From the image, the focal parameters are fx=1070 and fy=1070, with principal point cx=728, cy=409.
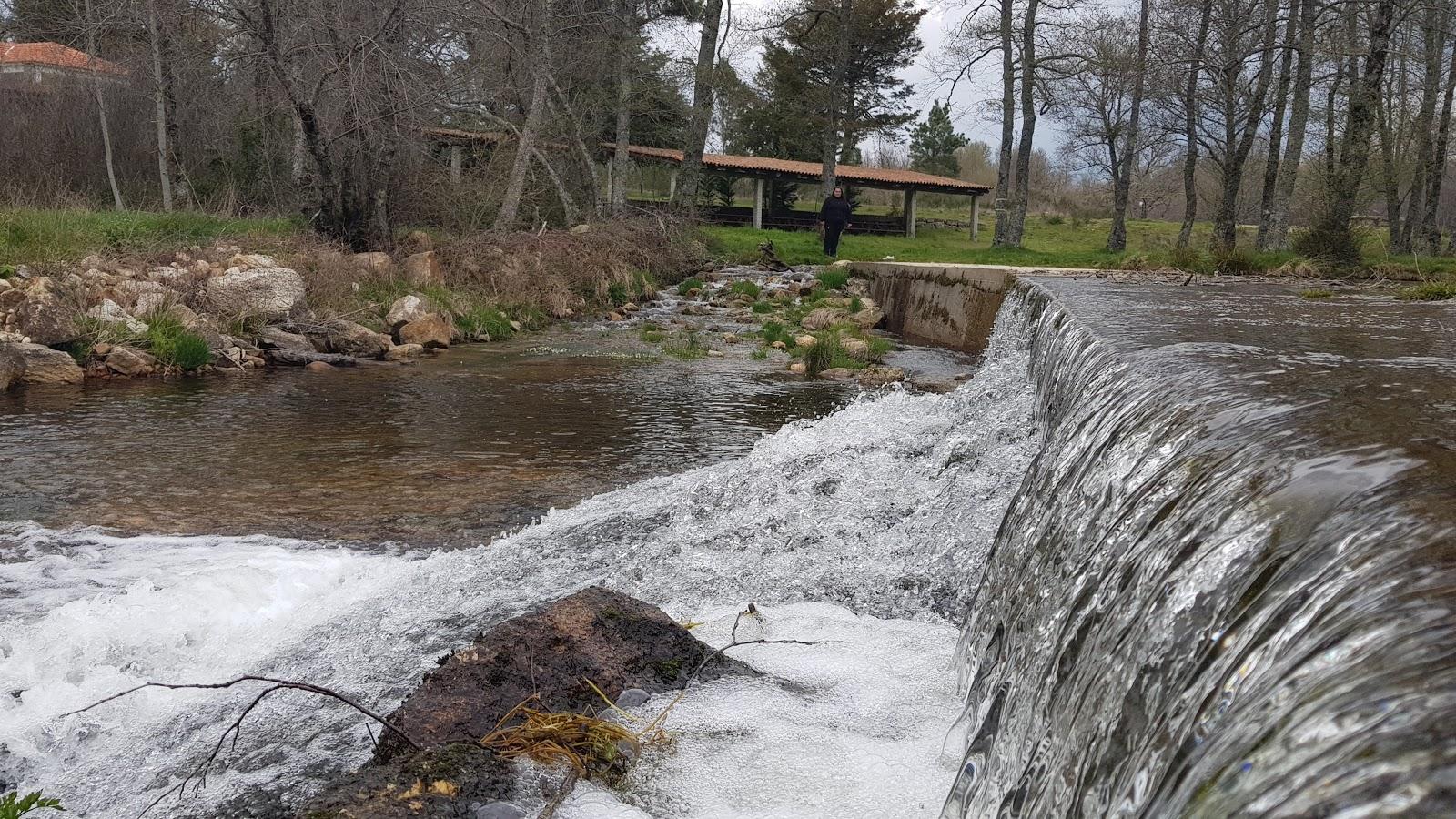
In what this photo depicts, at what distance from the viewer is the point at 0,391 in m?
9.91

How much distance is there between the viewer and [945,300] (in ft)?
48.9

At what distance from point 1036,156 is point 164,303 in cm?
6183

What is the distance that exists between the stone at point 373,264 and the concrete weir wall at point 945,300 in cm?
790

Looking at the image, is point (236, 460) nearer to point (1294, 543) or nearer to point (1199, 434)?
point (1199, 434)

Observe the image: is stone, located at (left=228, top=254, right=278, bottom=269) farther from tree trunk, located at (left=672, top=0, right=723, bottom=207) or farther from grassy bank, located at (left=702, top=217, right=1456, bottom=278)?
tree trunk, located at (left=672, top=0, right=723, bottom=207)

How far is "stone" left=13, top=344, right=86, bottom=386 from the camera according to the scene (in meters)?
10.4

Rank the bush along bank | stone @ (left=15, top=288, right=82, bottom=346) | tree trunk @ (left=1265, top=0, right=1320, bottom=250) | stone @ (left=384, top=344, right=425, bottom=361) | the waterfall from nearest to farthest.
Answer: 1. the waterfall
2. stone @ (left=15, top=288, right=82, bottom=346)
3. the bush along bank
4. stone @ (left=384, top=344, right=425, bottom=361)
5. tree trunk @ (left=1265, top=0, right=1320, bottom=250)

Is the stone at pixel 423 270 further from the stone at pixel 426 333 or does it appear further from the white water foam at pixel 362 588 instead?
the white water foam at pixel 362 588

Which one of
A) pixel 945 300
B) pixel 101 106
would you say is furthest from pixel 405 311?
pixel 101 106

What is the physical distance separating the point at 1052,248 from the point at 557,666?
39525 mm

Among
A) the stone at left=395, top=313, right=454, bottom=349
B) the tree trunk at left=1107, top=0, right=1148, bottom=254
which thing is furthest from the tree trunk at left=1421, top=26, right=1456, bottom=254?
the stone at left=395, top=313, right=454, bottom=349

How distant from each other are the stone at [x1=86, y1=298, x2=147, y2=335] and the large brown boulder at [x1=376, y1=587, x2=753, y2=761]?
10073mm

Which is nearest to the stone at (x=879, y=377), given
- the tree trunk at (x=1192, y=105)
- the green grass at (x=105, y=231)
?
the green grass at (x=105, y=231)

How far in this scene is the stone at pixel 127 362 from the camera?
11.1 metres
